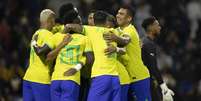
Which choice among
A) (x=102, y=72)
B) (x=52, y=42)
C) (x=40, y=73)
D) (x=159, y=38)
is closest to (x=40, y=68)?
(x=40, y=73)

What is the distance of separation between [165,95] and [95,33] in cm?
227

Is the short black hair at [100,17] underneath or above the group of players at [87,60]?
above

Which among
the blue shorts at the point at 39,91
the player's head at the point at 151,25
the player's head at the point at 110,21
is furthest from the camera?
the player's head at the point at 151,25

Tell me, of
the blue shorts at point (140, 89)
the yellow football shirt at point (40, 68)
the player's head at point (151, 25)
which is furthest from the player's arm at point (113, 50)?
the player's head at point (151, 25)

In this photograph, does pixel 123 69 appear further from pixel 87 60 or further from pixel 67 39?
pixel 67 39

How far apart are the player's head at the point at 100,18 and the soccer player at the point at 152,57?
147cm

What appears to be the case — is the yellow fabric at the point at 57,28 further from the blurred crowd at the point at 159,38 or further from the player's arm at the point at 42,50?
the blurred crowd at the point at 159,38

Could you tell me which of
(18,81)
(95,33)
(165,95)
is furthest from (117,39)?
(18,81)

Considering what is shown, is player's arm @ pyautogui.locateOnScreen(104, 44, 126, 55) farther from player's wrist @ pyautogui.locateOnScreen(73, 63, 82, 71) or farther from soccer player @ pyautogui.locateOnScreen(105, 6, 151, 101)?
player's wrist @ pyautogui.locateOnScreen(73, 63, 82, 71)

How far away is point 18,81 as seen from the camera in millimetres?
21797

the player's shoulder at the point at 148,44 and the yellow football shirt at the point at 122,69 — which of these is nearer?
the yellow football shirt at the point at 122,69

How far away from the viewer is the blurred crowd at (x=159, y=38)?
73.1 feet

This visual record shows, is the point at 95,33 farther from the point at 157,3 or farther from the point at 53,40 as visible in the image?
the point at 157,3

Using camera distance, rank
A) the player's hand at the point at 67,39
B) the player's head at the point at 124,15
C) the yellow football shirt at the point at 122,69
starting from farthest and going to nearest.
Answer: the player's head at the point at 124,15
the yellow football shirt at the point at 122,69
the player's hand at the point at 67,39
